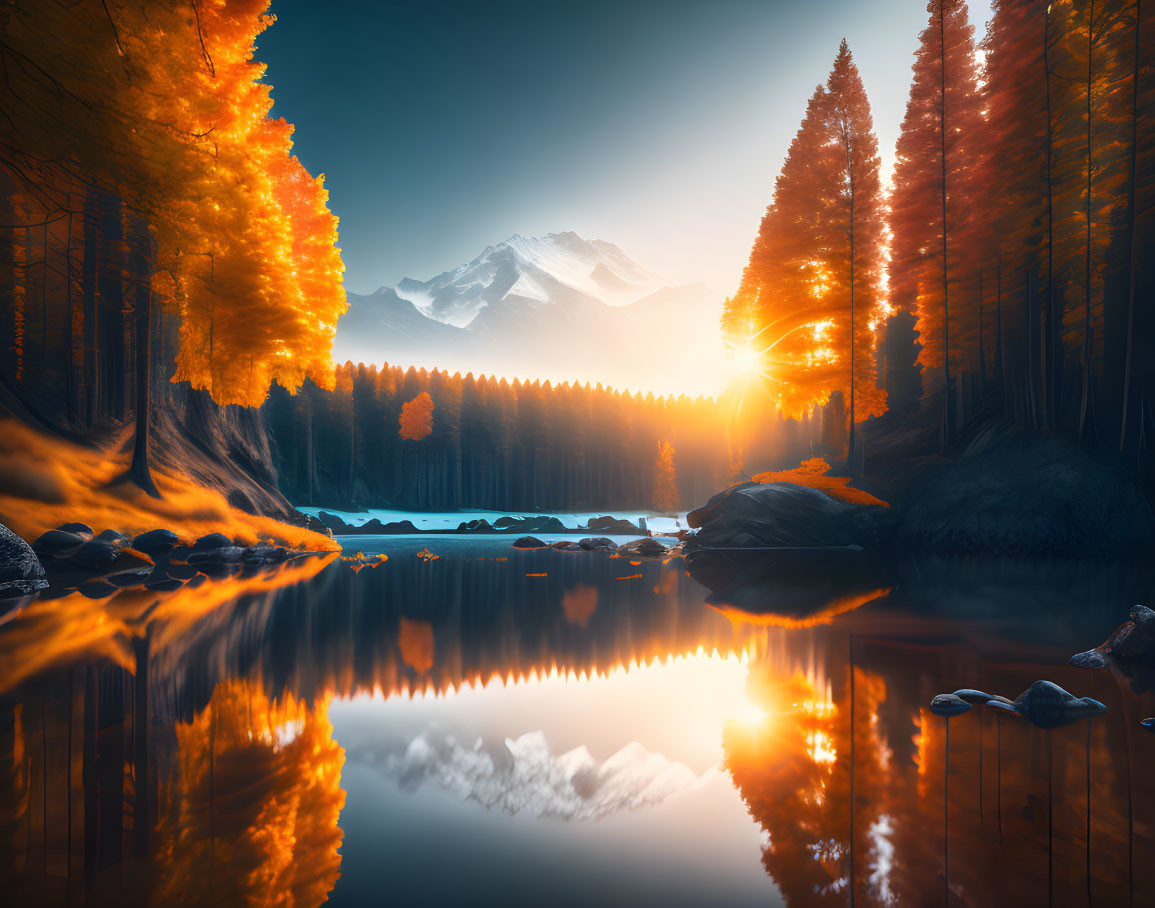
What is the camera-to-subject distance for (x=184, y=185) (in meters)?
11.3

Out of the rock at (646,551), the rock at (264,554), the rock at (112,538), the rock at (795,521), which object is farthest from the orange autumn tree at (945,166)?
the rock at (112,538)

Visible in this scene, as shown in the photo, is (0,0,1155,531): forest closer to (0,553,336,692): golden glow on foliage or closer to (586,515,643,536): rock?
(0,553,336,692): golden glow on foliage

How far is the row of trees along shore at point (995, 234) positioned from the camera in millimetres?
16438

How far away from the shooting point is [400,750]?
3.44m

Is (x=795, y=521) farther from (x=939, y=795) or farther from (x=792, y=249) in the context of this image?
(x=939, y=795)

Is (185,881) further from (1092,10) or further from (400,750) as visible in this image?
(1092,10)

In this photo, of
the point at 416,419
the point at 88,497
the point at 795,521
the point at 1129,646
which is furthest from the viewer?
the point at 416,419

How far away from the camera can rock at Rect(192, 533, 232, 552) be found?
12258mm

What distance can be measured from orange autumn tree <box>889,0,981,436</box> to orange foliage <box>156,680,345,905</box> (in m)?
22.6

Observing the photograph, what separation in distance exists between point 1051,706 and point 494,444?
162 ft

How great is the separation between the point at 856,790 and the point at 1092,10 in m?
23.8

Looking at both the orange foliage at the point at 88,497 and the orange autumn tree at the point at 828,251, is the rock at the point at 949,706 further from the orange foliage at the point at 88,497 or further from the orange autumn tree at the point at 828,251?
the orange autumn tree at the point at 828,251

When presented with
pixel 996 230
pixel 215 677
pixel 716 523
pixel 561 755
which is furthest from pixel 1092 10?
pixel 215 677

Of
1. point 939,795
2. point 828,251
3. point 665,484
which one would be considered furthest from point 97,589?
point 665,484
